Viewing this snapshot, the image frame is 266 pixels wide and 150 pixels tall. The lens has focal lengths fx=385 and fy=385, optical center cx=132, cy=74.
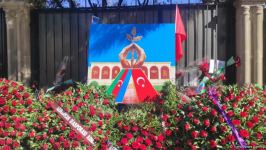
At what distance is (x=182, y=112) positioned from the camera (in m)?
4.02

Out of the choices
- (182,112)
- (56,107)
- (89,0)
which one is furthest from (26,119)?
(89,0)

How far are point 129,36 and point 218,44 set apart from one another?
2394 mm

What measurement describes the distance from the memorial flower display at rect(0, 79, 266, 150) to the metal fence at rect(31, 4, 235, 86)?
3795mm

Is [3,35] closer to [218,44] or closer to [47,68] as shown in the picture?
[47,68]

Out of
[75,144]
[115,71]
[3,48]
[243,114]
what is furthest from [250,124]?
[3,48]

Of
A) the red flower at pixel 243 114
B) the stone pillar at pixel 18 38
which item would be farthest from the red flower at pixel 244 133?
the stone pillar at pixel 18 38

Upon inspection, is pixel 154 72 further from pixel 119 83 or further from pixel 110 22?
pixel 110 22

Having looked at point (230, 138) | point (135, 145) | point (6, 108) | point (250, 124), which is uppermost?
point (6, 108)

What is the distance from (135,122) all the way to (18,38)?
→ 4915mm

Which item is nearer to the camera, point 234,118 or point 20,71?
point 234,118

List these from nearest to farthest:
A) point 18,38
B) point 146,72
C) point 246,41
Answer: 1. point 146,72
2. point 246,41
3. point 18,38

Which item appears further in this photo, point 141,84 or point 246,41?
point 246,41

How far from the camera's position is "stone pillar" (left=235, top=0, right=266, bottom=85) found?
24.3 ft

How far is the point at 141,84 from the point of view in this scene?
6.01 metres
